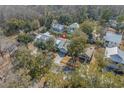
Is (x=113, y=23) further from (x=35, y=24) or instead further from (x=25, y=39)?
(x=25, y=39)

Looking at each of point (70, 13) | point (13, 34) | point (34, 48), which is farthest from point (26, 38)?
point (70, 13)

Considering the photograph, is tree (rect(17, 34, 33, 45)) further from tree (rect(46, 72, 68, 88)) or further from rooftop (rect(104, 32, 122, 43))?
tree (rect(46, 72, 68, 88))

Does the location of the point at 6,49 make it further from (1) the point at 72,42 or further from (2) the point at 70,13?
(2) the point at 70,13

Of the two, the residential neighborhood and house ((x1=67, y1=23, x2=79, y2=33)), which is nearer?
the residential neighborhood

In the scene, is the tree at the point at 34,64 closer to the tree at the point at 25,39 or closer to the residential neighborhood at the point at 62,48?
the residential neighborhood at the point at 62,48


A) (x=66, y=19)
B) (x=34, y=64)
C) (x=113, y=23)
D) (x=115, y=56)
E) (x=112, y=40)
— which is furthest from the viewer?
(x=113, y=23)

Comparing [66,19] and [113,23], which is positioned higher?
[66,19]

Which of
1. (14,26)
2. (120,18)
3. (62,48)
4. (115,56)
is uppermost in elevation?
(120,18)

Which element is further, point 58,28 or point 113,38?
point 58,28

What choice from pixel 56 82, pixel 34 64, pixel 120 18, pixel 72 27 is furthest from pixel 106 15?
pixel 56 82

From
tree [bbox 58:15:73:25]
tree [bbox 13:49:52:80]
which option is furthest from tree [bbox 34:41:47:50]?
tree [bbox 58:15:73:25]
